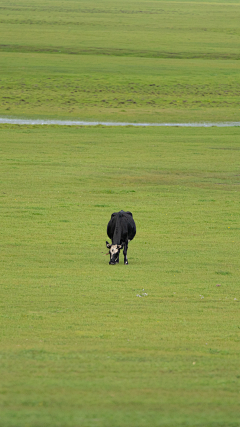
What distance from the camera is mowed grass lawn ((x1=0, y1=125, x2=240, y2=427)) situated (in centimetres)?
741

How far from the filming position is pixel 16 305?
11594mm

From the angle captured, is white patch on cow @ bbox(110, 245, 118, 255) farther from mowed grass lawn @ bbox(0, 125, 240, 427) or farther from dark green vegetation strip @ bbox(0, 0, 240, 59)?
dark green vegetation strip @ bbox(0, 0, 240, 59)

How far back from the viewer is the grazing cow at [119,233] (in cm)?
1559

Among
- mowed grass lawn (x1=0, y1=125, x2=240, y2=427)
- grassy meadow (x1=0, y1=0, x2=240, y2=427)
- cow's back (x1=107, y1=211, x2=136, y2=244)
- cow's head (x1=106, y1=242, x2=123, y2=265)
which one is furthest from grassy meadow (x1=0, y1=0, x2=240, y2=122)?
cow's head (x1=106, y1=242, x2=123, y2=265)

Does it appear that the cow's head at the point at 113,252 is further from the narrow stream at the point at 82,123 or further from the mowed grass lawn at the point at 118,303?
the narrow stream at the point at 82,123

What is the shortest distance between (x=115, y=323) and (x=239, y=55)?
81.2 meters

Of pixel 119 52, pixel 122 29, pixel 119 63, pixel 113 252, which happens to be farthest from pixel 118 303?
pixel 122 29

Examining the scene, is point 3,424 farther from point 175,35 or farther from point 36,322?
point 175,35

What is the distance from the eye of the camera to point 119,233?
51.7 feet

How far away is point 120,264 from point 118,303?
3897 millimetres

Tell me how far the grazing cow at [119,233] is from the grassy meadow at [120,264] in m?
0.36

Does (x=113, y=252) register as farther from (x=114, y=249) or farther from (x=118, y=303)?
(x=118, y=303)

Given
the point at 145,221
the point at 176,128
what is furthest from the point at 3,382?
the point at 176,128

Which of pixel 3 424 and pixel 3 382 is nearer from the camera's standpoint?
pixel 3 424
